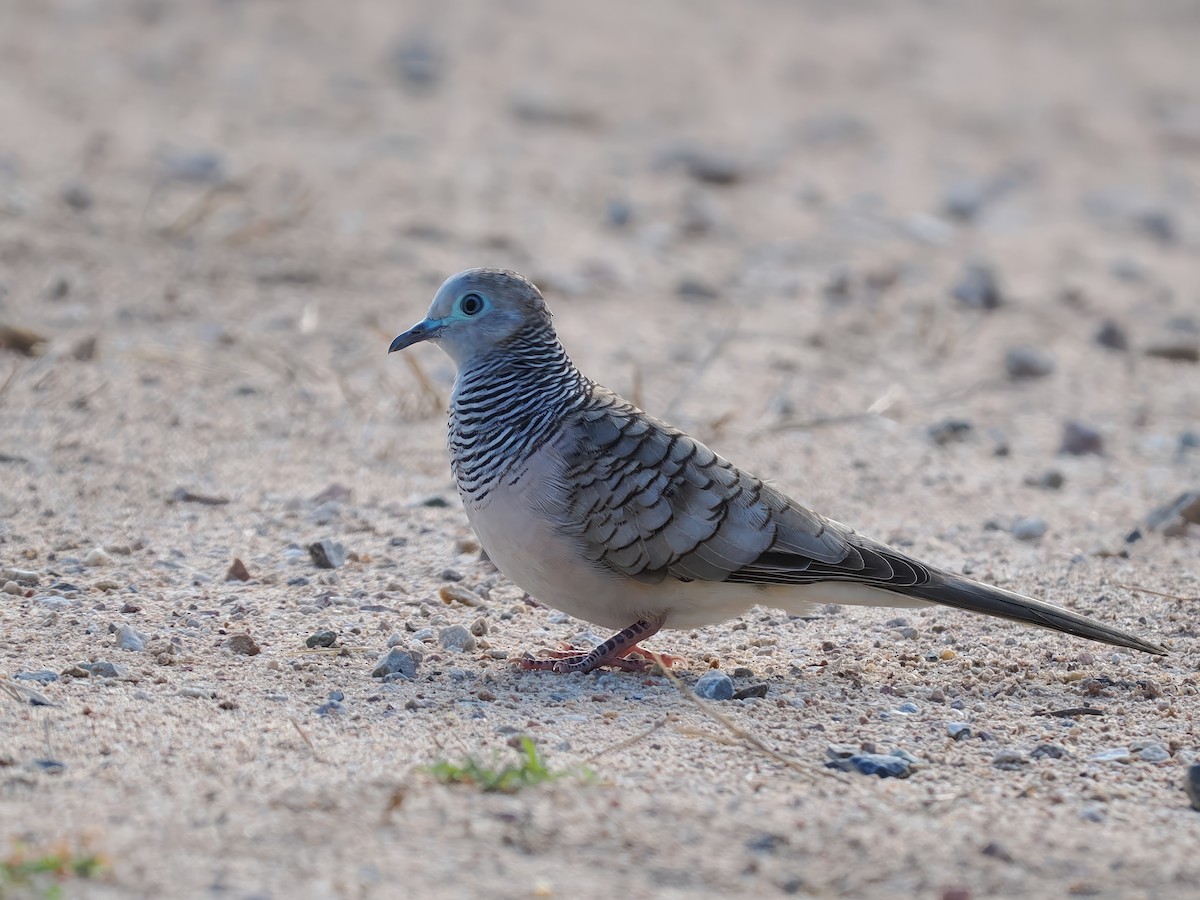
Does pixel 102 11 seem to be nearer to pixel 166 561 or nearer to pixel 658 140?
pixel 658 140

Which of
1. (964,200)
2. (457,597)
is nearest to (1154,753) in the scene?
(457,597)

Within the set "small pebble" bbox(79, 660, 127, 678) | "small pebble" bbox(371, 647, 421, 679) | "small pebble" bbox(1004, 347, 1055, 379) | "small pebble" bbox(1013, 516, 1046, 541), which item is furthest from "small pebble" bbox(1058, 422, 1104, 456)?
"small pebble" bbox(79, 660, 127, 678)

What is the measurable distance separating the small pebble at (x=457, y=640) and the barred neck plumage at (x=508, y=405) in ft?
1.49

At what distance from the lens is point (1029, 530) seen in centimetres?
634

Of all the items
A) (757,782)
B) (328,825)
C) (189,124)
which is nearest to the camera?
(328,825)

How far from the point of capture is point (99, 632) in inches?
195

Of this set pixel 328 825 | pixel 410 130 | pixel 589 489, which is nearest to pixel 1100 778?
pixel 589 489

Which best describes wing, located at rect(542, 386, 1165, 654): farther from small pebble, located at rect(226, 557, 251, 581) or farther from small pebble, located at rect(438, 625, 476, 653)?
small pebble, located at rect(226, 557, 251, 581)

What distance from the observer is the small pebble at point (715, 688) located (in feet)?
15.5

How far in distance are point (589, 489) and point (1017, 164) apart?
9.24m

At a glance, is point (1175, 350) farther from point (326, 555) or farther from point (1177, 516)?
point (326, 555)

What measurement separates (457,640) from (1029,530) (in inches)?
100

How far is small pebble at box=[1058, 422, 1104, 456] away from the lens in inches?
295

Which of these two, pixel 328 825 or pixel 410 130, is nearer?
pixel 328 825
